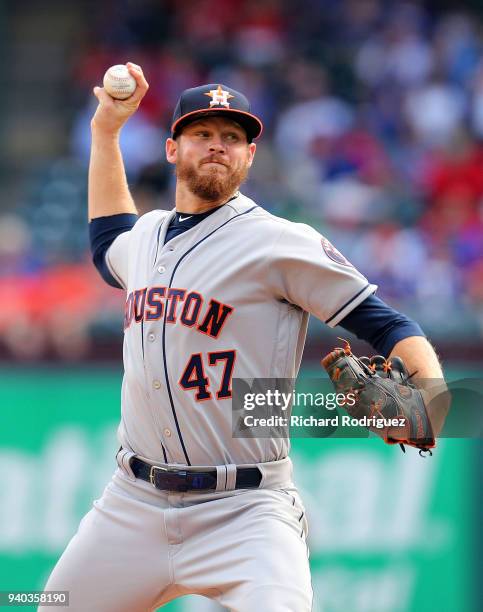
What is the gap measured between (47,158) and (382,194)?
338 centimetres

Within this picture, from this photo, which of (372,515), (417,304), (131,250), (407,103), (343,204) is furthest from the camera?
(407,103)

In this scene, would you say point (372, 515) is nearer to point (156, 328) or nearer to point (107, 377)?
point (107, 377)

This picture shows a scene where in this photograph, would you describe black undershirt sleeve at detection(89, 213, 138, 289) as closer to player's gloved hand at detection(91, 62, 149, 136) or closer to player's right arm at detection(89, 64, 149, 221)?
player's right arm at detection(89, 64, 149, 221)

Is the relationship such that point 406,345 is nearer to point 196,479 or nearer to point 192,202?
point 196,479

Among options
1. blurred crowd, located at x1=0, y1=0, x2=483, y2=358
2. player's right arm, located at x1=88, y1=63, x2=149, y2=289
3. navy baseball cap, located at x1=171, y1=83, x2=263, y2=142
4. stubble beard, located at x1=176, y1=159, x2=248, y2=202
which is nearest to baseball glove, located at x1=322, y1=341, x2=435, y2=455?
stubble beard, located at x1=176, y1=159, x2=248, y2=202

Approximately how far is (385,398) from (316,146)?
6619 mm

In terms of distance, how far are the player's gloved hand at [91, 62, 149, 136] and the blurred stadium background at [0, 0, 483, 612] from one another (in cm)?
275

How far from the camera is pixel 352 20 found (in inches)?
422

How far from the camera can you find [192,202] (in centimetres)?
355

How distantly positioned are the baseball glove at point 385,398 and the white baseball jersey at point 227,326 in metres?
0.19

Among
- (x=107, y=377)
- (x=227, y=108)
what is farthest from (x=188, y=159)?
(x=107, y=377)

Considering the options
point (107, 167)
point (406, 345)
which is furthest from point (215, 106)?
point (406, 345)

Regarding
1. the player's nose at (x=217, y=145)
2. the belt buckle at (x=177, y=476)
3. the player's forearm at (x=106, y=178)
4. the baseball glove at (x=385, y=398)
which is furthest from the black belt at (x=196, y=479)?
the player's forearm at (x=106, y=178)

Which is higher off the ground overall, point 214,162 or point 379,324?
point 214,162
